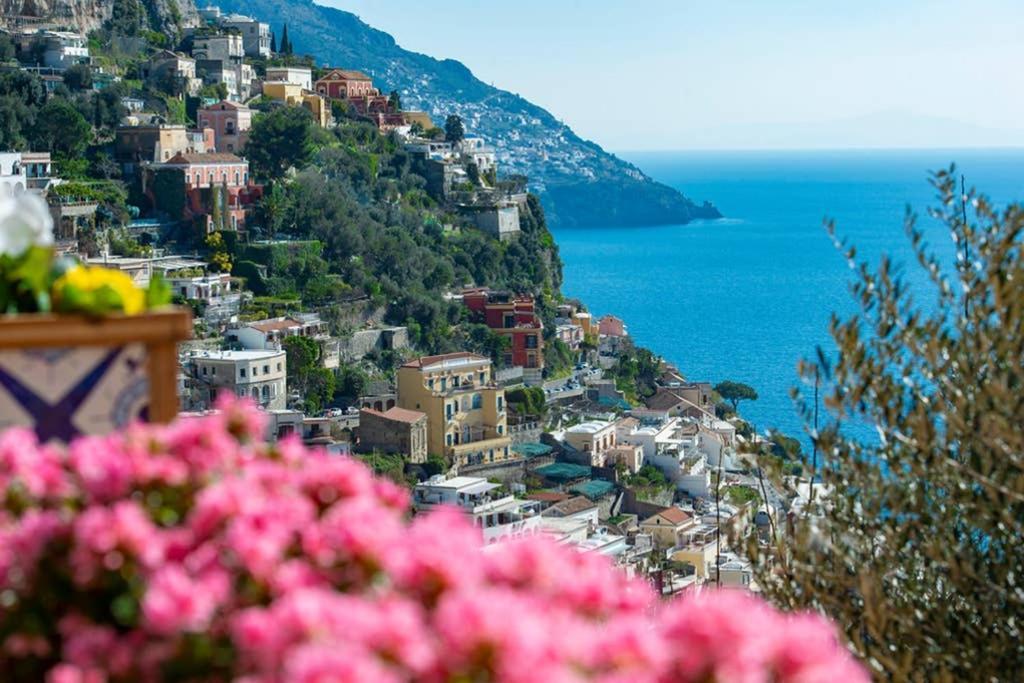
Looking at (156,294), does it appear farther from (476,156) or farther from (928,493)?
(476,156)

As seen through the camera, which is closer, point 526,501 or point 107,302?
point 107,302

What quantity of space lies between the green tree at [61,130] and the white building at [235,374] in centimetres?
669

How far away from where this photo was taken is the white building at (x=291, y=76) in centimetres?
3859

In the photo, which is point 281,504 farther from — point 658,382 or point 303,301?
point 658,382

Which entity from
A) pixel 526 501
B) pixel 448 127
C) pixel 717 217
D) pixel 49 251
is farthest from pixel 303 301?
pixel 717 217

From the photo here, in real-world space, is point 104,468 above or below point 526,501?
above

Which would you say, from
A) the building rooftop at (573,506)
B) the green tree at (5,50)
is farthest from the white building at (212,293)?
the green tree at (5,50)

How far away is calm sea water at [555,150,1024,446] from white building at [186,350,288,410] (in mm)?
8693

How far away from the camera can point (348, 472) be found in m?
2.25

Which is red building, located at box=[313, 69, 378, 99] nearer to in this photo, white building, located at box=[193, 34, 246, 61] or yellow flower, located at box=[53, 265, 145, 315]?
white building, located at box=[193, 34, 246, 61]

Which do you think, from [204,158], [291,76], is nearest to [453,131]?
[291,76]

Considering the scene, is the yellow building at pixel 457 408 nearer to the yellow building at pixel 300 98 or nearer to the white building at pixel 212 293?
the white building at pixel 212 293

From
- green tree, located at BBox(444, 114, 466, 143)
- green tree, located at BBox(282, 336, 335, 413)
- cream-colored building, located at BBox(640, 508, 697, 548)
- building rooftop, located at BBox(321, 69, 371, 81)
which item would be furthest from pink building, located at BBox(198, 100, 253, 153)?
cream-colored building, located at BBox(640, 508, 697, 548)

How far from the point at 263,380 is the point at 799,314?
111ft
